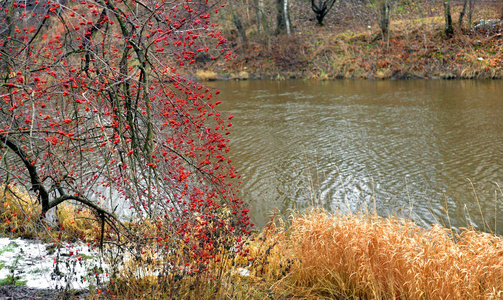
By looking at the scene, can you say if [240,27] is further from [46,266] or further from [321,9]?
[46,266]

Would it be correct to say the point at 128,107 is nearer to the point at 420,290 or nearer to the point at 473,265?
the point at 420,290

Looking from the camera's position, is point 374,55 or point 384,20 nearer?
point 374,55

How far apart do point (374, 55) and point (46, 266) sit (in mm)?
22560

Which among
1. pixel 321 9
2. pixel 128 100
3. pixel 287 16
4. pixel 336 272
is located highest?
pixel 321 9

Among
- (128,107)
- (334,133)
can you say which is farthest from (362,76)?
(128,107)

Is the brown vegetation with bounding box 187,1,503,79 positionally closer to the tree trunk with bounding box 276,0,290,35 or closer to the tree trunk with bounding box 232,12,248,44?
the tree trunk with bounding box 232,12,248,44

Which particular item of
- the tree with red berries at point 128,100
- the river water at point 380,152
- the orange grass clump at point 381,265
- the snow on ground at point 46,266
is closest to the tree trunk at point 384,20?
the river water at point 380,152

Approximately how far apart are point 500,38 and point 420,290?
22.1 m

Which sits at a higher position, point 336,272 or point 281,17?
point 281,17

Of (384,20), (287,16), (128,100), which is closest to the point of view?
(128,100)

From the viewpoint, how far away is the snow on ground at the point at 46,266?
154 inches

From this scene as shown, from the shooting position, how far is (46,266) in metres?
4.43

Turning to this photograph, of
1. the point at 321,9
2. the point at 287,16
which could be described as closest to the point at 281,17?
the point at 287,16

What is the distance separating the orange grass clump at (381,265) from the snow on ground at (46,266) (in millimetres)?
1810
